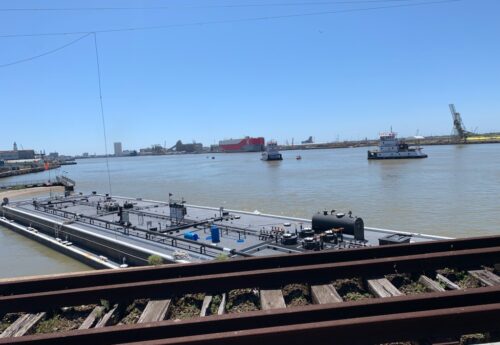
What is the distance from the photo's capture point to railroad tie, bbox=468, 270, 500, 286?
3.49m

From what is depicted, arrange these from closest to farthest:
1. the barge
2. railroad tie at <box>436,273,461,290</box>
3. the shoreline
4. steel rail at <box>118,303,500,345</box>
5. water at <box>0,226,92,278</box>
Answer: steel rail at <box>118,303,500,345</box> → railroad tie at <box>436,273,461,290</box> → the barge → water at <box>0,226,92,278</box> → the shoreline

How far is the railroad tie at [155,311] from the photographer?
3.12m

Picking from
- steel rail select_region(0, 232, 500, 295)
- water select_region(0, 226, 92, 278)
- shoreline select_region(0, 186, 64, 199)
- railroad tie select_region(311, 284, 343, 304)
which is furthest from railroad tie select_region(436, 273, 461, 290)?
shoreline select_region(0, 186, 64, 199)

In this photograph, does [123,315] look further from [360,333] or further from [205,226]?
[205,226]

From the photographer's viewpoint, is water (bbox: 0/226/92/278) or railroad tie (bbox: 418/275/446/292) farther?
water (bbox: 0/226/92/278)

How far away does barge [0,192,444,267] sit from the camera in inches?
422

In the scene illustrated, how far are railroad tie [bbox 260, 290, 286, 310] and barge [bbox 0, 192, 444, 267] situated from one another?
413cm

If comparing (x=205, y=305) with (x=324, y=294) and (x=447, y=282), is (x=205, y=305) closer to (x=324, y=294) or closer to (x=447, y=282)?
(x=324, y=294)

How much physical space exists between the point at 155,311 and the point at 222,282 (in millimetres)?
677

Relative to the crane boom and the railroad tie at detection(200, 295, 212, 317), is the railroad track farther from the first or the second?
the crane boom

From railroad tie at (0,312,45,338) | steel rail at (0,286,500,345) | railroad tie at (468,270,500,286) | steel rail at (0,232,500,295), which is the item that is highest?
steel rail at (0,232,500,295)

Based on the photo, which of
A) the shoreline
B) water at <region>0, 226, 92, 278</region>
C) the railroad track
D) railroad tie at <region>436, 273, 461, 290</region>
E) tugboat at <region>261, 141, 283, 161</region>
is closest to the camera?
the railroad track

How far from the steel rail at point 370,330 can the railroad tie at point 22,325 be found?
49.6 inches

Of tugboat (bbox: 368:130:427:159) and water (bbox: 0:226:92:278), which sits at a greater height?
tugboat (bbox: 368:130:427:159)
